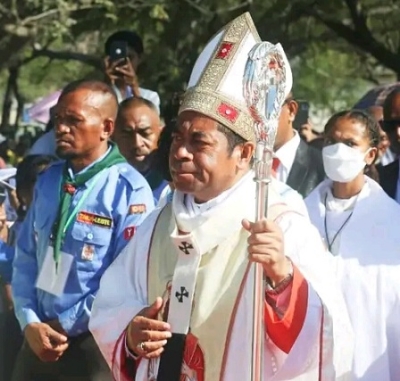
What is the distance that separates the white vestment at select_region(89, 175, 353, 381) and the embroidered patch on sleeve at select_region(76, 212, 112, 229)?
105 centimetres

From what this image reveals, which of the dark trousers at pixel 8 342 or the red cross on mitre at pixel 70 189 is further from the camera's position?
the dark trousers at pixel 8 342

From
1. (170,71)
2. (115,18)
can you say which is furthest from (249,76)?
(170,71)

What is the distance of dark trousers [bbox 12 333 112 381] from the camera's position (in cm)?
552

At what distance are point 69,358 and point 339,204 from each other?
1493 mm

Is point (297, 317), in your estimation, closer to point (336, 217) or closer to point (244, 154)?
point (244, 154)

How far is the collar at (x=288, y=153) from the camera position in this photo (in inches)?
271

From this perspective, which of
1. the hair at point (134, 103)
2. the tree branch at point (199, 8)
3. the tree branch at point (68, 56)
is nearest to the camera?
the hair at point (134, 103)

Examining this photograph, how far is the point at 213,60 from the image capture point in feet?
14.3

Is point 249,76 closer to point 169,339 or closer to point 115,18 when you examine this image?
point 169,339

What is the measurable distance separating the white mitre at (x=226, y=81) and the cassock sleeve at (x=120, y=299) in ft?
1.59

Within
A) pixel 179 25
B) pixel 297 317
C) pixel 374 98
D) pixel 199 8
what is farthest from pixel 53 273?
pixel 179 25

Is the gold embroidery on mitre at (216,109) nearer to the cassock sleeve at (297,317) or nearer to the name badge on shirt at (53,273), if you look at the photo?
the cassock sleeve at (297,317)

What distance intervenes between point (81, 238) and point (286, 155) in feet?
5.88

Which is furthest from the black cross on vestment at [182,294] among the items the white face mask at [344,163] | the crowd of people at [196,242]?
the white face mask at [344,163]
